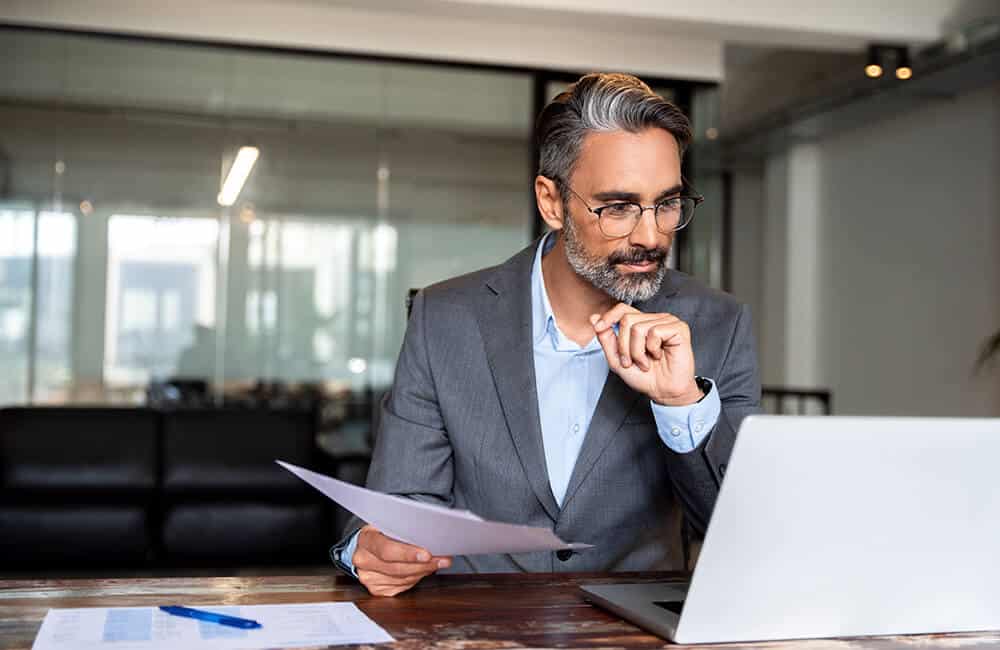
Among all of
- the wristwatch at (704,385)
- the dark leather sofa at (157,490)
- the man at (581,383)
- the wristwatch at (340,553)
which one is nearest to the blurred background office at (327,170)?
the dark leather sofa at (157,490)

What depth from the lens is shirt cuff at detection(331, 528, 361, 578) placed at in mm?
1568

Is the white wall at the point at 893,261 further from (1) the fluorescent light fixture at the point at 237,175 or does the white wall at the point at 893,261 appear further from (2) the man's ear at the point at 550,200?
(2) the man's ear at the point at 550,200

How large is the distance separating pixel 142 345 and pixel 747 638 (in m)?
6.02

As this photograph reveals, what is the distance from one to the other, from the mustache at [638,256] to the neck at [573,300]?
16 cm

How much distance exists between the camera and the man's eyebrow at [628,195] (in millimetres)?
1766

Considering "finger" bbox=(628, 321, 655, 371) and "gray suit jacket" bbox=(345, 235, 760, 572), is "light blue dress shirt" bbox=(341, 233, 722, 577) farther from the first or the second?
"finger" bbox=(628, 321, 655, 371)

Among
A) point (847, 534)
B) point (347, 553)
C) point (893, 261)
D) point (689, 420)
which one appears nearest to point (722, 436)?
point (689, 420)

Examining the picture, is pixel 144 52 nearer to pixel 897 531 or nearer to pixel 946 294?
pixel 946 294

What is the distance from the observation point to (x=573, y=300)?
6.48 ft

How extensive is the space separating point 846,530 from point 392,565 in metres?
0.59

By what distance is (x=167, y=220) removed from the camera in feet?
22.0

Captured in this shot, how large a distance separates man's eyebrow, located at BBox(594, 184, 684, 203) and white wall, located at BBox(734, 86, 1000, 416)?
17.9 ft

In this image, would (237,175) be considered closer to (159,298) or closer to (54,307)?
(159,298)

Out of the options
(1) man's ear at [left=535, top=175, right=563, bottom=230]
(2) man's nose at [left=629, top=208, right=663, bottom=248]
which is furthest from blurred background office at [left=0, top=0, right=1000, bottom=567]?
(2) man's nose at [left=629, top=208, right=663, bottom=248]
